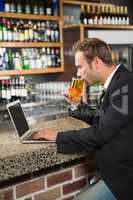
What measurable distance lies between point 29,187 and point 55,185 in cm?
17

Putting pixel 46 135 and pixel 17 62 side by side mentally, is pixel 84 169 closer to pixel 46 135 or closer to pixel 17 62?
pixel 46 135

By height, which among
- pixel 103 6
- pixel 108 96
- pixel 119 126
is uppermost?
pixel 103 6

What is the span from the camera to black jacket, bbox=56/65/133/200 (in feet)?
5.27

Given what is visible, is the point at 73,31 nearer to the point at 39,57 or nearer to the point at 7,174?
the point at 39,57

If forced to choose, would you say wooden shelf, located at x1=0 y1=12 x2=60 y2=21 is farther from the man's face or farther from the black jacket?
the black jacket

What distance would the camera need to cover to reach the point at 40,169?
1.71m

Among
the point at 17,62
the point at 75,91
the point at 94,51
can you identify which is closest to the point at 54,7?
the point at 17,62

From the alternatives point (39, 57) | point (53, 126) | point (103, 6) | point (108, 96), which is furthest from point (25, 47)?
point (108, 96)

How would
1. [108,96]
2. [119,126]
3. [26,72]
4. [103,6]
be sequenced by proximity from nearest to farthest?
[119,126]
[108,96]
[26,72]
[103,6]

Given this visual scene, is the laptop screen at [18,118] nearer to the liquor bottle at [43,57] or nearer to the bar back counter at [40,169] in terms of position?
the bar back counter at [40,169]

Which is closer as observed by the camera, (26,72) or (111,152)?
(111,152)

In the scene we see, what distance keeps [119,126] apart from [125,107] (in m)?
0.09

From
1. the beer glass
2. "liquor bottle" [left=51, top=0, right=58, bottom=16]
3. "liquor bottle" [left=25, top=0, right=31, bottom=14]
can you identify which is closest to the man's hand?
the beer glass

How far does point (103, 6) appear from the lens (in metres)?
5.07
